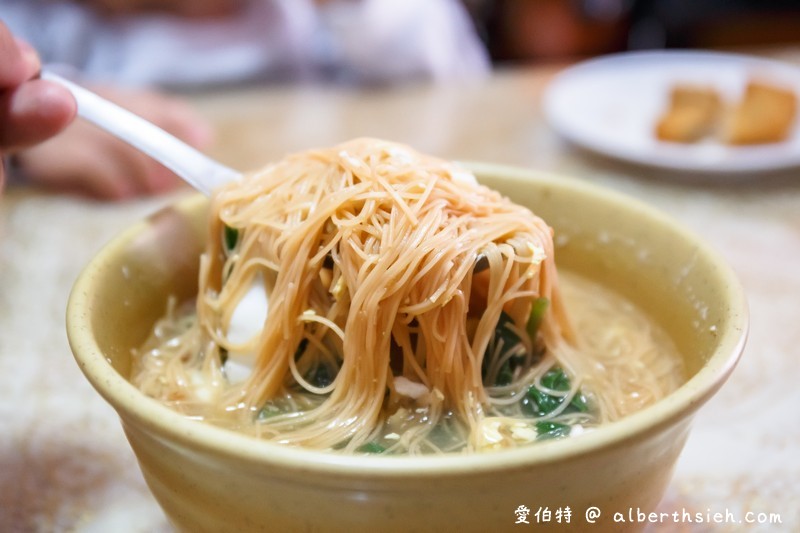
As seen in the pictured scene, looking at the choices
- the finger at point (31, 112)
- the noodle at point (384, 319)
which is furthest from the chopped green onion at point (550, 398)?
the finger at point (31, 112)

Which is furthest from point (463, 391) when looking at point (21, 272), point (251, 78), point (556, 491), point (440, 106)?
point (251, 78)

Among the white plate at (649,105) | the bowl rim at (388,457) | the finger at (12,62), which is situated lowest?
the white plate at (649,105)

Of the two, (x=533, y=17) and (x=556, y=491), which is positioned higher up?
(x=556, y=491)

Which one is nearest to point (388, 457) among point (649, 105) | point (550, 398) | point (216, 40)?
point (550, 398)

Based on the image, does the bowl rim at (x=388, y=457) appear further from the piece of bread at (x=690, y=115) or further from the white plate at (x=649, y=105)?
the piece of bread at (x=690, y=115)

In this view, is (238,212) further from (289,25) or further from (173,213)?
(289,25)

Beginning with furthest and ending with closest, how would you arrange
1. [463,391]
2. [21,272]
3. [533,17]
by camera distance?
[533,17] → [21,272] → [463,391]
